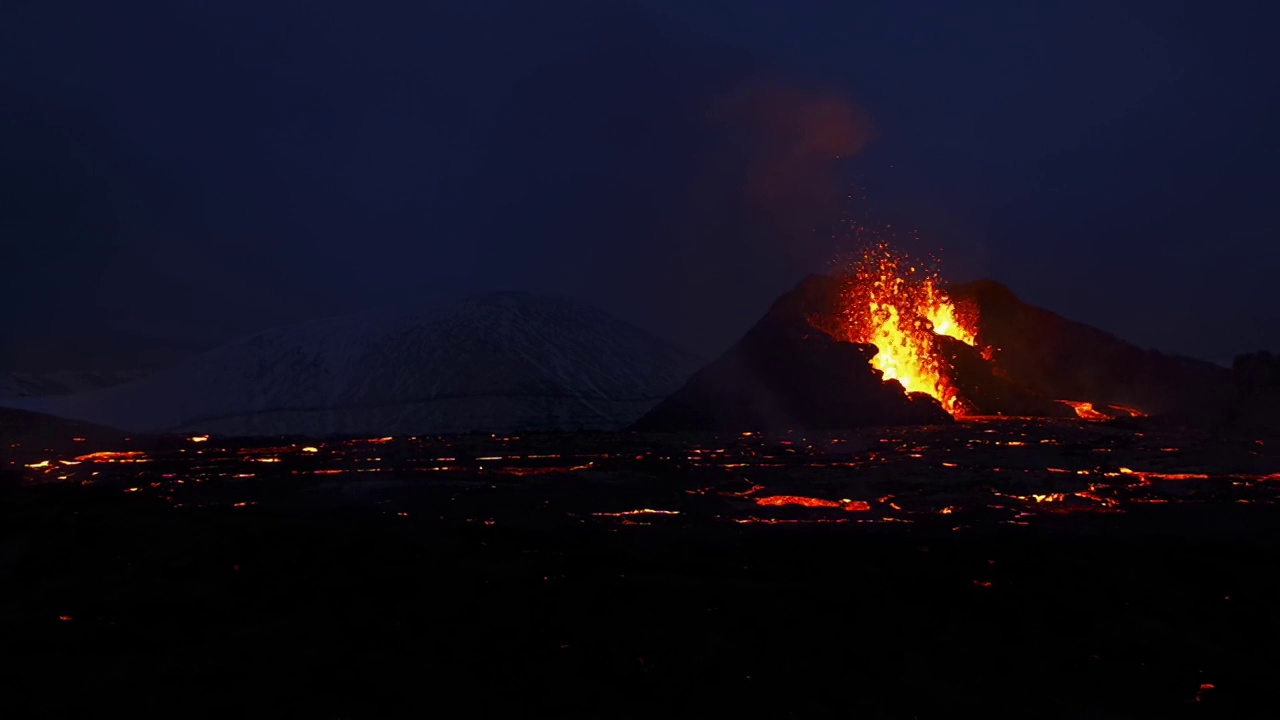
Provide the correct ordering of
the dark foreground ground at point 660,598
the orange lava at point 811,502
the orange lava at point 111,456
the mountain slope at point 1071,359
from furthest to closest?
the mountain slope at point 1071,359
the orange lava at point 111,456
the orange lava at point 811,502
the dark foreground ground at point 660,598

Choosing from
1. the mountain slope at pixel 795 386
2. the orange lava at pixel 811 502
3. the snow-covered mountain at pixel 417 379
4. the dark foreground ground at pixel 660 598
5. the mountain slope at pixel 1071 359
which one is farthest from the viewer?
the snow-covered mountain at pixel 417 379

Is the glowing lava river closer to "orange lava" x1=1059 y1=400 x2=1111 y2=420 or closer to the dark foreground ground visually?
the dark foreground ground

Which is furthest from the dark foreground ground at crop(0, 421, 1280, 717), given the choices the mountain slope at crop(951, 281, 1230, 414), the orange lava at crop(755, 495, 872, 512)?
the mountain slope at crop(951, 281, 1230, 414)

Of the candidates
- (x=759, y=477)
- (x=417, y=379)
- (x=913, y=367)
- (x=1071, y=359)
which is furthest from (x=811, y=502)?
(x=417, y=379)

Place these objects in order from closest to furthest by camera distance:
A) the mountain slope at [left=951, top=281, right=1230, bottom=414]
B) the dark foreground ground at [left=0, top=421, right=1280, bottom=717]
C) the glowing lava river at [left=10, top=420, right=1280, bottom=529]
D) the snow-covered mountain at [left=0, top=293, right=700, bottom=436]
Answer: the dark foreground ground at [left=0, top=421, right=1280, bottom=717], the glowing lava river at [left=10, top=420, right=1280, bottom=529], the mountain slope at [left=951, top=281, right=1230, bottom=414], the snow-covered mountain at [left=0, top=293, right=700, bottom=436]

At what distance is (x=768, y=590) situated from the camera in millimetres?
8117

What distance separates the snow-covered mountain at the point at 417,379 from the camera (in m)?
50.2

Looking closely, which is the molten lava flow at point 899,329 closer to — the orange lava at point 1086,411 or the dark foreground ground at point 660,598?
the orange lava at point 1086,411

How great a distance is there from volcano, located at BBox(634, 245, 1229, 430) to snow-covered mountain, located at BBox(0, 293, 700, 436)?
670 inches

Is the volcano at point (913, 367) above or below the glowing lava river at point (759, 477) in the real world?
above

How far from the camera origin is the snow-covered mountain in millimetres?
50156

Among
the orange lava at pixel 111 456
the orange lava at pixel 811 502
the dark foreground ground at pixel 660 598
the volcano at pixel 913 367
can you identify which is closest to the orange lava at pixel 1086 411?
the volcano at pixel 913 367

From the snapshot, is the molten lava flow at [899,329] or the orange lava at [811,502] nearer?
the orange lava at [811,502]

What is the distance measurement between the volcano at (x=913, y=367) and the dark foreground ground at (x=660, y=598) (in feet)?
48.6
